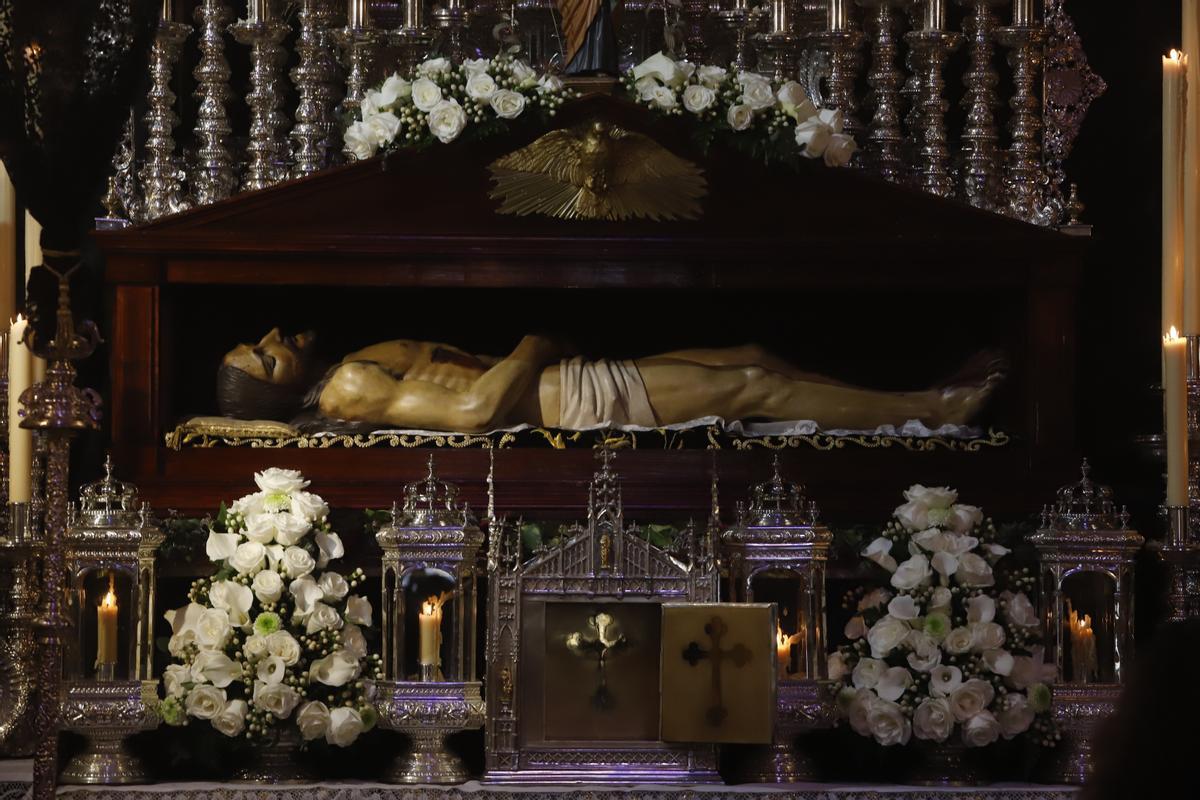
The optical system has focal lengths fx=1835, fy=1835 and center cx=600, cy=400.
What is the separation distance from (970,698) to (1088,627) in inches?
16.5

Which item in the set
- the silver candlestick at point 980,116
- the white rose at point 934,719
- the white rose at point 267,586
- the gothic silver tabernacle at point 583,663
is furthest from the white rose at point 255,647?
the silver candlestick at point 980,116

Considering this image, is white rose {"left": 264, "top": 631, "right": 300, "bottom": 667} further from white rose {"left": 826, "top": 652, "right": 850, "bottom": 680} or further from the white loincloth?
white rose {"left": 826, "top": 652, "right": 850, "bottom": 680}

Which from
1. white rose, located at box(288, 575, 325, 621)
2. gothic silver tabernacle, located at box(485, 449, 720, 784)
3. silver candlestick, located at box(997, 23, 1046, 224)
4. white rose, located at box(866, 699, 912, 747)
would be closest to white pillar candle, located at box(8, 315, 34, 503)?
white rose, located at box(288, 575, 325, 621)

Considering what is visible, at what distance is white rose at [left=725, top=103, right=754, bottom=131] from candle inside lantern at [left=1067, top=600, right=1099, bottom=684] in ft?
5.50

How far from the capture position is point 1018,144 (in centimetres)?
591

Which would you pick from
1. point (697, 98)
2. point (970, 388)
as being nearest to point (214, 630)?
point (697, 98)

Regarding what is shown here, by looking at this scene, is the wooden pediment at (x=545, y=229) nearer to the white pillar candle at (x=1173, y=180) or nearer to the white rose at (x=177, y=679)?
the white pillar candle at (x=1173, y=180)

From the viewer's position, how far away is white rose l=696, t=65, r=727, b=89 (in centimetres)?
540

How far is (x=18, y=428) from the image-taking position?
15.9ft

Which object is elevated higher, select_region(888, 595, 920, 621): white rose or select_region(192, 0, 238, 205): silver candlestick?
select_region(192, 0, 238, 205): silver candlestick

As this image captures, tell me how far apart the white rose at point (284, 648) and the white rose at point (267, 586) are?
113 millimetres

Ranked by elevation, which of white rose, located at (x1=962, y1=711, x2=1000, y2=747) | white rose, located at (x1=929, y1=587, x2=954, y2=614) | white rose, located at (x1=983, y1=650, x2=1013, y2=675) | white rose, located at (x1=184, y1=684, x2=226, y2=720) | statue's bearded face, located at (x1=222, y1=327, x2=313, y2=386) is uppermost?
statue's bearded face, located at (x1=222, y1=327, x2=313, y2=386)

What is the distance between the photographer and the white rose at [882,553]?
4969 mm

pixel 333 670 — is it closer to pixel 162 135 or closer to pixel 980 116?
pixel 162 135
